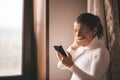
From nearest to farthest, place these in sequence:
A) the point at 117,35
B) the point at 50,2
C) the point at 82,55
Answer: the point at 82,55 < the point at 117,35 < the point at 50,2

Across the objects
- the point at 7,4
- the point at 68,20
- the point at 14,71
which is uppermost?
the point at 7,4

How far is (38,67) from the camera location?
6.30 ft

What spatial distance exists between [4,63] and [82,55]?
0.69 meters

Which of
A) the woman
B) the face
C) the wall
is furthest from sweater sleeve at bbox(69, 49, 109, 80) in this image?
the wall

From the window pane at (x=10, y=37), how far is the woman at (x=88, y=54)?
1.84 feet

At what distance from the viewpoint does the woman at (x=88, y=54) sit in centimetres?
132

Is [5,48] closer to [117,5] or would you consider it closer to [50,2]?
[50,2]

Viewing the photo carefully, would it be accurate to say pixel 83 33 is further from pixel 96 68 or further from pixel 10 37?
pixel 10 37

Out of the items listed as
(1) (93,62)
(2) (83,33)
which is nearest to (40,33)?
(2) (83,33)

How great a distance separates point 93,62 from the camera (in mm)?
1347

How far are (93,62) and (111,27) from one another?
41cm

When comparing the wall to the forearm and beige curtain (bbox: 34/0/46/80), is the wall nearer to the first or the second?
beige curtain (bbox: 34/0/46/80)

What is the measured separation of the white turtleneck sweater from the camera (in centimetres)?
130

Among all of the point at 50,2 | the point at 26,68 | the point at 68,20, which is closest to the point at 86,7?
the point at 68,20
